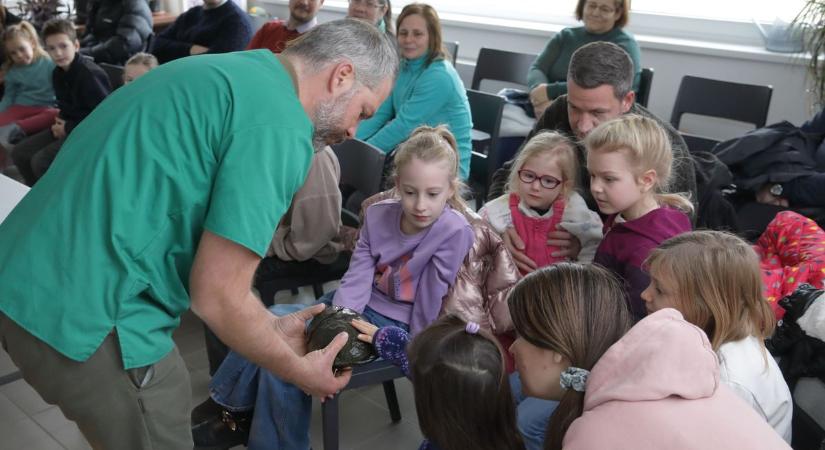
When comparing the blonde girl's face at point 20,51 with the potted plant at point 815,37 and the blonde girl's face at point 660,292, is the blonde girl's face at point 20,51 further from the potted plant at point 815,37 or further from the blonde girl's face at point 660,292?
the potted plant at point 815,37

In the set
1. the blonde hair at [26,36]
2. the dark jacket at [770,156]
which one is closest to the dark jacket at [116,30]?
the blonde hair at [26,36]

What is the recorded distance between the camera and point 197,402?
2.57m

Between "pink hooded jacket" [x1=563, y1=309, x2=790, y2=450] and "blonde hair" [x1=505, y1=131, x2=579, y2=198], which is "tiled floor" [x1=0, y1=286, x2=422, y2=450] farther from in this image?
"pink hooded jacket" [x1=563, y1=309, x2=790, y2=450]

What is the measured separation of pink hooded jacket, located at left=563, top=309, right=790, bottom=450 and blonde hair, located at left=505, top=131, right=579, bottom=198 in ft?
3.59

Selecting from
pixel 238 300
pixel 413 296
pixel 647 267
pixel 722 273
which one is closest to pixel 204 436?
pixel 413 296

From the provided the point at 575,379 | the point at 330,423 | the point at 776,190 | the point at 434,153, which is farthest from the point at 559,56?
the point at 575,379

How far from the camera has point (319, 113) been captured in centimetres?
143

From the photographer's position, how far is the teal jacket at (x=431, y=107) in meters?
3.45

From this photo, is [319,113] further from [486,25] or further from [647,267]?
[486,25]

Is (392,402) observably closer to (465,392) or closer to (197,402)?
(197,402)

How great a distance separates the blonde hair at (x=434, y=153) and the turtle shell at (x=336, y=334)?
59cm

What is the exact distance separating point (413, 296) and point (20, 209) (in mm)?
1128

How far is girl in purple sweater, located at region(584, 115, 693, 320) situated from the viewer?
1.99 meters

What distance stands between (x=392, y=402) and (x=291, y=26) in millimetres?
2458
